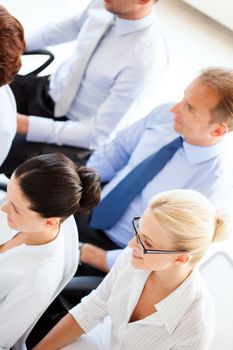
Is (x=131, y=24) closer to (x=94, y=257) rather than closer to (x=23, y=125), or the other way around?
(x=23, y=125)

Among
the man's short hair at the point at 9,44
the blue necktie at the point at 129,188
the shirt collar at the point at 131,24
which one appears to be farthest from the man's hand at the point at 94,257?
the shirt collar at the point at 131,24

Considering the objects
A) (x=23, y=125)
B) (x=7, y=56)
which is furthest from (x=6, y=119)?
(x=23, y=125)

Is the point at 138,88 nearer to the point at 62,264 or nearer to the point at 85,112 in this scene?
the point at 85,112

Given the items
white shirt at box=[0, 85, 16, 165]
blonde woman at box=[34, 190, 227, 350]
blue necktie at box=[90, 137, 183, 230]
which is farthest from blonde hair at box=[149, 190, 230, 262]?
white shirt at box=[0, 85, 16, 165]

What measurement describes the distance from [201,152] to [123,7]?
2.51 feet

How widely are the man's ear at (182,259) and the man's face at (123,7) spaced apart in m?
1.20

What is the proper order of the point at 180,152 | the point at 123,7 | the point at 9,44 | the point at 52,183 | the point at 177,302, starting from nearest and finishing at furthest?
the point at 52,183, the point at 177,302, the point at 9,44, the point at 180,152, the point at 123,7

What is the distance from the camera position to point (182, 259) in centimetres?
130

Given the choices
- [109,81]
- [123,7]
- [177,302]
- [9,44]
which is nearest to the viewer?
[177,302]

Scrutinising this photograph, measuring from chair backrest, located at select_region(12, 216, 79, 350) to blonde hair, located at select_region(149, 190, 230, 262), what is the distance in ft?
1.00

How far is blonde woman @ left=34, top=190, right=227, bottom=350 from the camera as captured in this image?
1277 mm

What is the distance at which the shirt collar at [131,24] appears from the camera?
204 cm

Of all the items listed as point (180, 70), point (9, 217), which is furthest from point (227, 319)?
point (180, 70)

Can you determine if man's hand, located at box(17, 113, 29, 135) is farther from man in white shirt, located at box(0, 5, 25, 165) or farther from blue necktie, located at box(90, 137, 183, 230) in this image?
blue necktie, located at box(90, 137, 183, 230)
